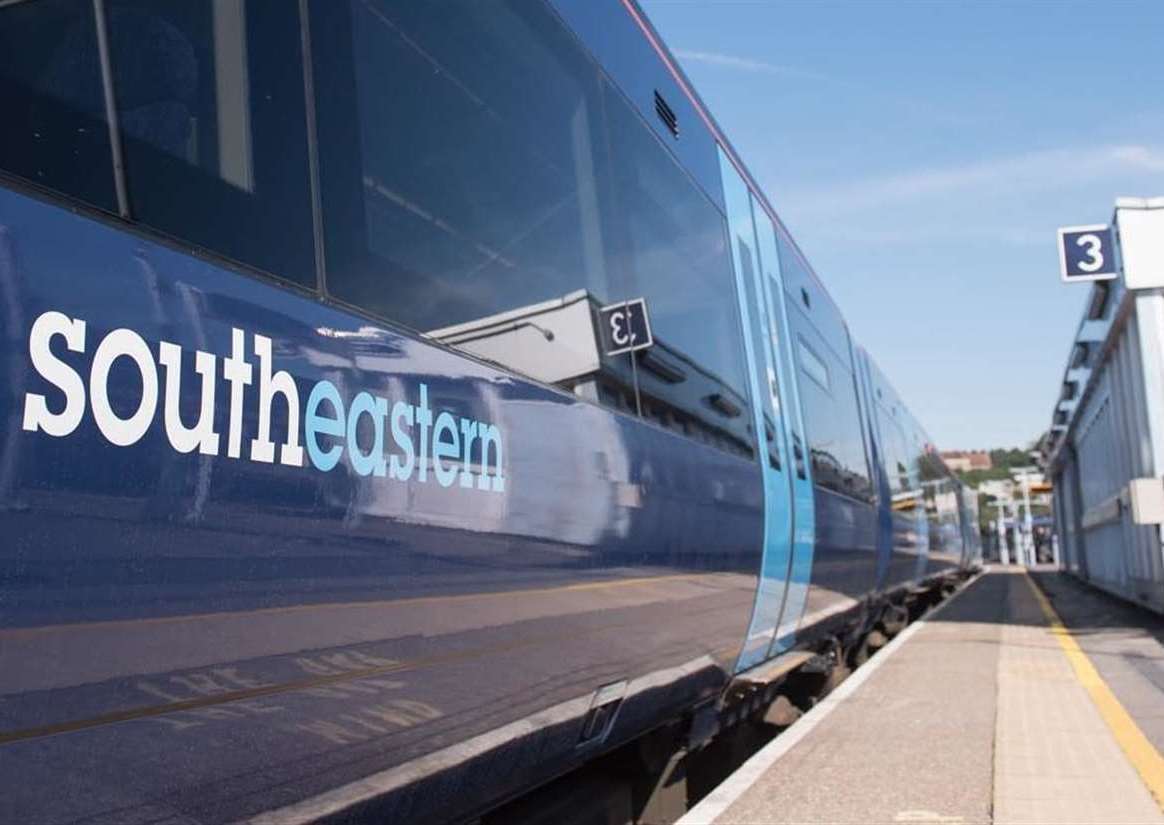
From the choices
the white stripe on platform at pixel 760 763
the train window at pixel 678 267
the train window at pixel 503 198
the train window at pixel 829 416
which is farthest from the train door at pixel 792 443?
the train window at pixel 503 198

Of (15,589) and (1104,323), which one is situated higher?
(1104,323)

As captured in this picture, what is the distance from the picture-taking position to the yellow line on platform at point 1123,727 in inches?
190

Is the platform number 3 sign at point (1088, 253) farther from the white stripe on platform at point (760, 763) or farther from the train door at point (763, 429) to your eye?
the train door at point (763, 429)

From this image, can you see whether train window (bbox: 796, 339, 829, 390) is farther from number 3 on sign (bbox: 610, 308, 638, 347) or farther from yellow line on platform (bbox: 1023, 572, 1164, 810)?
number 3 on sign (bbox: 610, 308, 638, 347)

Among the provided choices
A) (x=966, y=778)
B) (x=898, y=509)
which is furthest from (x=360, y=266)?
(x=898, y=509)

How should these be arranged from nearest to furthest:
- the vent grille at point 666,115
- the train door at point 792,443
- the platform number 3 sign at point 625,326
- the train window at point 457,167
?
the train window at point 457,167 < the platform number 3 sign at point 625,326 < the vent grille at point 666,115 < the train door at point 792,443

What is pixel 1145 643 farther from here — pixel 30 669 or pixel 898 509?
pixel 30 669

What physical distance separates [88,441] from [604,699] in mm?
2271

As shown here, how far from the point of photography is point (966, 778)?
15.8 feet

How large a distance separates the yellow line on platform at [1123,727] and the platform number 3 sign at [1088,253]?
13.7ft

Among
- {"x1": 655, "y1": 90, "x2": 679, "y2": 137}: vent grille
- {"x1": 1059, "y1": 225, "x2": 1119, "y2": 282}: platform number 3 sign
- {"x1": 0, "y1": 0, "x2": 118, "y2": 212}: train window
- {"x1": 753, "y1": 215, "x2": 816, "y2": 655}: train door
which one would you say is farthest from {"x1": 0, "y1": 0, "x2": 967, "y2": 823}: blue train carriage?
{"x1": 1059, "y1": 225, "x2": 1119, "y2": 282}: platform number 3 sign

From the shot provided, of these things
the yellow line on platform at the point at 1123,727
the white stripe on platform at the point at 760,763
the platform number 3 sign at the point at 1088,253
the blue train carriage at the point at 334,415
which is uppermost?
the platform number 3 sign at the point at 1088,253

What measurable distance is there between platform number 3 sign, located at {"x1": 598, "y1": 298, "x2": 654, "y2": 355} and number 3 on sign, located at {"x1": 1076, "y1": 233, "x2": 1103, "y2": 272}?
10274 millimetres

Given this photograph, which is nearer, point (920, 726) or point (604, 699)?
point (604, 699)
